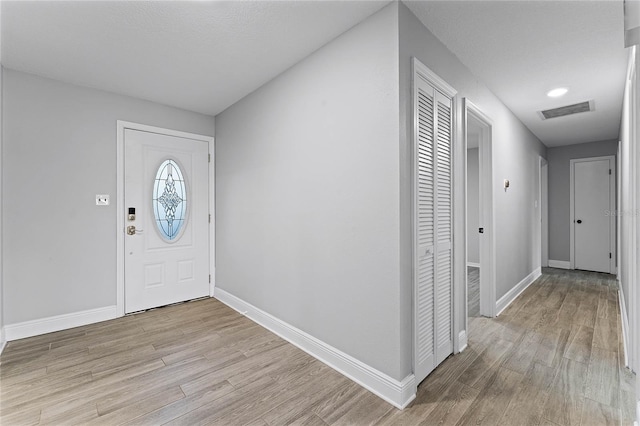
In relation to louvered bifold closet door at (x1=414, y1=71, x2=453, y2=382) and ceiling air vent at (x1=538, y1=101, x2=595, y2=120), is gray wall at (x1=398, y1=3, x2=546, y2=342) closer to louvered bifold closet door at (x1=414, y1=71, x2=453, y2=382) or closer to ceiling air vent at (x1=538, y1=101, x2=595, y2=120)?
louvered bifold closet door at (x1=414, y1=71, x2=453, y2=382)

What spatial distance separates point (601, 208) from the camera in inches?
211

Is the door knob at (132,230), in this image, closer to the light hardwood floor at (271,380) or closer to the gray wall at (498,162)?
the light hardwood floor at (271,380)

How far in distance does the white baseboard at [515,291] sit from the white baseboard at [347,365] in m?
2.03

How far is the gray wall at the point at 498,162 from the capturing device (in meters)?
1.85

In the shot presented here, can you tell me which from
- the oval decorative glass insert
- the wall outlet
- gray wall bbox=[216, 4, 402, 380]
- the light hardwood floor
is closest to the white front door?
the oval decorative glass insert

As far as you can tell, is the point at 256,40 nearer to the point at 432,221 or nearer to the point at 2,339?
the point at 432,221

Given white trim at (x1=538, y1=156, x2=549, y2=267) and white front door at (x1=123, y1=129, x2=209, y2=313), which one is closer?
white front door at (x1=123, y1=129, x2=209, y2=313)

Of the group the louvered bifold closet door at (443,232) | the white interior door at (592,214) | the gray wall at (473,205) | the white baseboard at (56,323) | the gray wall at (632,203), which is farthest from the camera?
the gray wall at (473,205)

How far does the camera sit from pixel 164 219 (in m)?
3.57

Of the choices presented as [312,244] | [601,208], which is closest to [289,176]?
[312,244]

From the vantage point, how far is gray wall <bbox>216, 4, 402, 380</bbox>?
6.11 feet

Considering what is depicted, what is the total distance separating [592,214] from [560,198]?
1.88 ft

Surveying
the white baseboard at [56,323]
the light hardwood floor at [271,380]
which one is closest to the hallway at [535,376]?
the light hardwood floor at [271,380]

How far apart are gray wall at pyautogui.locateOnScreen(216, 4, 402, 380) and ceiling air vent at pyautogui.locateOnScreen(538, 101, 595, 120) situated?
124 inches
